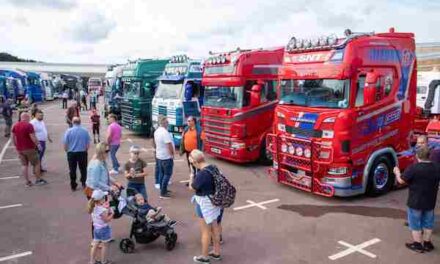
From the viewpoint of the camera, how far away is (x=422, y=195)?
6.01m

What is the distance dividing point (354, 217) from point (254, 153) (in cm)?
449

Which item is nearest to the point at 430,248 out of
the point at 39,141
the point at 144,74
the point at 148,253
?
the point at 148,253

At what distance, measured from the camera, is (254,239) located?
6777mm

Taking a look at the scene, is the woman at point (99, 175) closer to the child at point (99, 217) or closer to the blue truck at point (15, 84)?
the child at point (99, 217)

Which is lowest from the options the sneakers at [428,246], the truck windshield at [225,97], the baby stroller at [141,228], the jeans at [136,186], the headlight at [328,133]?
the sneakers at [428,246]

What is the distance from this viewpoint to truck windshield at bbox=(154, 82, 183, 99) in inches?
601

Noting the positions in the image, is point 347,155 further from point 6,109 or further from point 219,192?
point 6,109

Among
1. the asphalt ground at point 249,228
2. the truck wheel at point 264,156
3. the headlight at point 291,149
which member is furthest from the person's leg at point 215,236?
the truck wheel at point 264,156

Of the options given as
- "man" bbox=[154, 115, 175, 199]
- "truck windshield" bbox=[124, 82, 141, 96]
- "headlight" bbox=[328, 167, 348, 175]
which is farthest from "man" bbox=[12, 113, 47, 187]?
"truck windshield" bbox=[124, 82, 141, 96]

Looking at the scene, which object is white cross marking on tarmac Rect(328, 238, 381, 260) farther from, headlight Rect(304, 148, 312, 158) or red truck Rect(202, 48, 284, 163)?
red truck Rect(202, 48, 284, 163)

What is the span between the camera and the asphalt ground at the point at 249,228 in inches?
242

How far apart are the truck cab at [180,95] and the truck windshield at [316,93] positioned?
18.5ft

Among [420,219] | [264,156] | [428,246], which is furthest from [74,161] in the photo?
[428,246]

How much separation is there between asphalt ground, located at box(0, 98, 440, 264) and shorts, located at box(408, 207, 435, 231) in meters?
0.40
